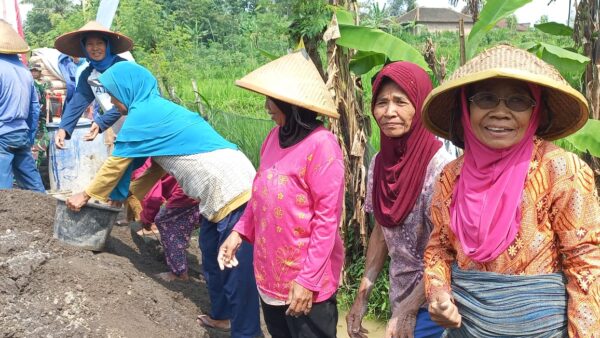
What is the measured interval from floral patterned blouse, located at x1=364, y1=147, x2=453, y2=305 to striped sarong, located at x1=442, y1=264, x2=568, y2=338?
474mm

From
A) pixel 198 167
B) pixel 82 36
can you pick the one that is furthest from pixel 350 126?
pixel 82 36

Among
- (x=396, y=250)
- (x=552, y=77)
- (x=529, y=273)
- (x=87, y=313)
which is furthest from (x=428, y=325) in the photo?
(x=87, y=313)

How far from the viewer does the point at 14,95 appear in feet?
17.5

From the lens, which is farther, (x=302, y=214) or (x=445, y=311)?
(x=302, y=214)

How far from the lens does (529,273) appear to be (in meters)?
1.57

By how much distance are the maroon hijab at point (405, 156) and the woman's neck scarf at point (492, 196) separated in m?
0.47

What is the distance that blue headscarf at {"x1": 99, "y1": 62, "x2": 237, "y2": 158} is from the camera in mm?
3426

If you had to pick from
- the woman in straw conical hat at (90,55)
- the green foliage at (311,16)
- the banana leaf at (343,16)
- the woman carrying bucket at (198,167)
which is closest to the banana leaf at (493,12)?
the banana leaf at (343,16)

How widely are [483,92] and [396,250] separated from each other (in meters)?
0.80

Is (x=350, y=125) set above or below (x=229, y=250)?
above

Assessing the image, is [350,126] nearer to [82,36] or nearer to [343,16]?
[343,16]

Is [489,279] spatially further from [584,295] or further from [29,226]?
[29,226]

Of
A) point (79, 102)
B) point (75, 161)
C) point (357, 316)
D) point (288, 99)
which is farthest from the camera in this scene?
point (75, 161)

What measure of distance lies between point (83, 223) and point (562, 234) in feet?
9.96
